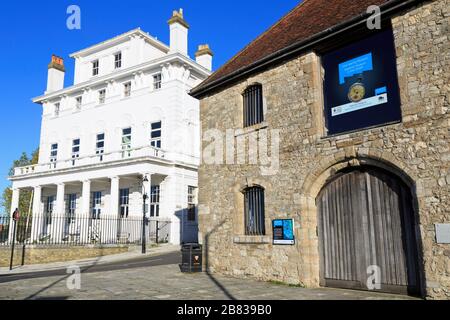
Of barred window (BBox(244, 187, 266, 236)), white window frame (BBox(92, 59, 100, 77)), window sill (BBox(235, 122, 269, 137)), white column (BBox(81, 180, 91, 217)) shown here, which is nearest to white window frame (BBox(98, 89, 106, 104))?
white window frame (BBox(92, 59, 100, 77))

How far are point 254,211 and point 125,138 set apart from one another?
19.8 m

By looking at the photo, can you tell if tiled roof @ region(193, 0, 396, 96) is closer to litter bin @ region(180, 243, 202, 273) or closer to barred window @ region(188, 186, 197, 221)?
litter bin @ region(180, 243, 202, 273)

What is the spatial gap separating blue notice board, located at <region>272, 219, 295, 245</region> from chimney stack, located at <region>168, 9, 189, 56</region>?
2023cm

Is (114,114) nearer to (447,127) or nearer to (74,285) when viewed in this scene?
(74,285)

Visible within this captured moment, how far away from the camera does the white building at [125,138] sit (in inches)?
1003

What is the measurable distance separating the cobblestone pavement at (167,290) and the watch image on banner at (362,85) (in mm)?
4106

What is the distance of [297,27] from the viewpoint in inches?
473

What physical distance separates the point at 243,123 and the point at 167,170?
13.8 m

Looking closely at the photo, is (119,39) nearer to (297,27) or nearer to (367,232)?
(297,27)

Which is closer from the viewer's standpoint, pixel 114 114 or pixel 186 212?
pixel 186 212

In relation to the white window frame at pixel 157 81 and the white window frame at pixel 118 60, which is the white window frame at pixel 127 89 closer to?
the white window frame at pixel 118 60

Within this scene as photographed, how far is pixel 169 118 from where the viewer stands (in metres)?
26.6

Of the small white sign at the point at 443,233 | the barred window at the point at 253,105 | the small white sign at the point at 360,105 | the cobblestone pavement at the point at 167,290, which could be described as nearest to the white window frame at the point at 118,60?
the barred window at the point at 253,105
